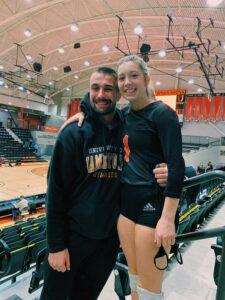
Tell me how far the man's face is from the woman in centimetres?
8

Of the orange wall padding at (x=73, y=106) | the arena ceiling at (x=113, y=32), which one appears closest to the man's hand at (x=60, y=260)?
the arena ceiling at (x=113, y=32)

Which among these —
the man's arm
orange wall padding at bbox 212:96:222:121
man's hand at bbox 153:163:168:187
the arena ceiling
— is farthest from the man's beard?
orange wall padding at bbox 212:96:222:121

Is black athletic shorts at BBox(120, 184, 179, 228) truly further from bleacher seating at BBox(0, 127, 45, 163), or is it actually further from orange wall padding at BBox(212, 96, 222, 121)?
bleacher seating at BBox(0, 127, 45, 163)

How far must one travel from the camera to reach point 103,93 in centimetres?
146

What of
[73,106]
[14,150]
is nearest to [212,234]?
[14,150]

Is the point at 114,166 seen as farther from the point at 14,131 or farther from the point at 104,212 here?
the point at 14,131

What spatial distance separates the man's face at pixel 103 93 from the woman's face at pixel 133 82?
0.10 meters

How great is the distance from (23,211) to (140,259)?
25.1 feet

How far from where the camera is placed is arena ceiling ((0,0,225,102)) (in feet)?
36.7

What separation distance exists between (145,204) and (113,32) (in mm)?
15042

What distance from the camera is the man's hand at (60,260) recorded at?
1345 millimetres

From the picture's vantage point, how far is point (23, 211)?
8.15 m

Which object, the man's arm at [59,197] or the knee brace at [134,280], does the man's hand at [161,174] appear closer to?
the man's arm at [59,197]

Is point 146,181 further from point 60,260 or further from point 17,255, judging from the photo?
point 17,255
